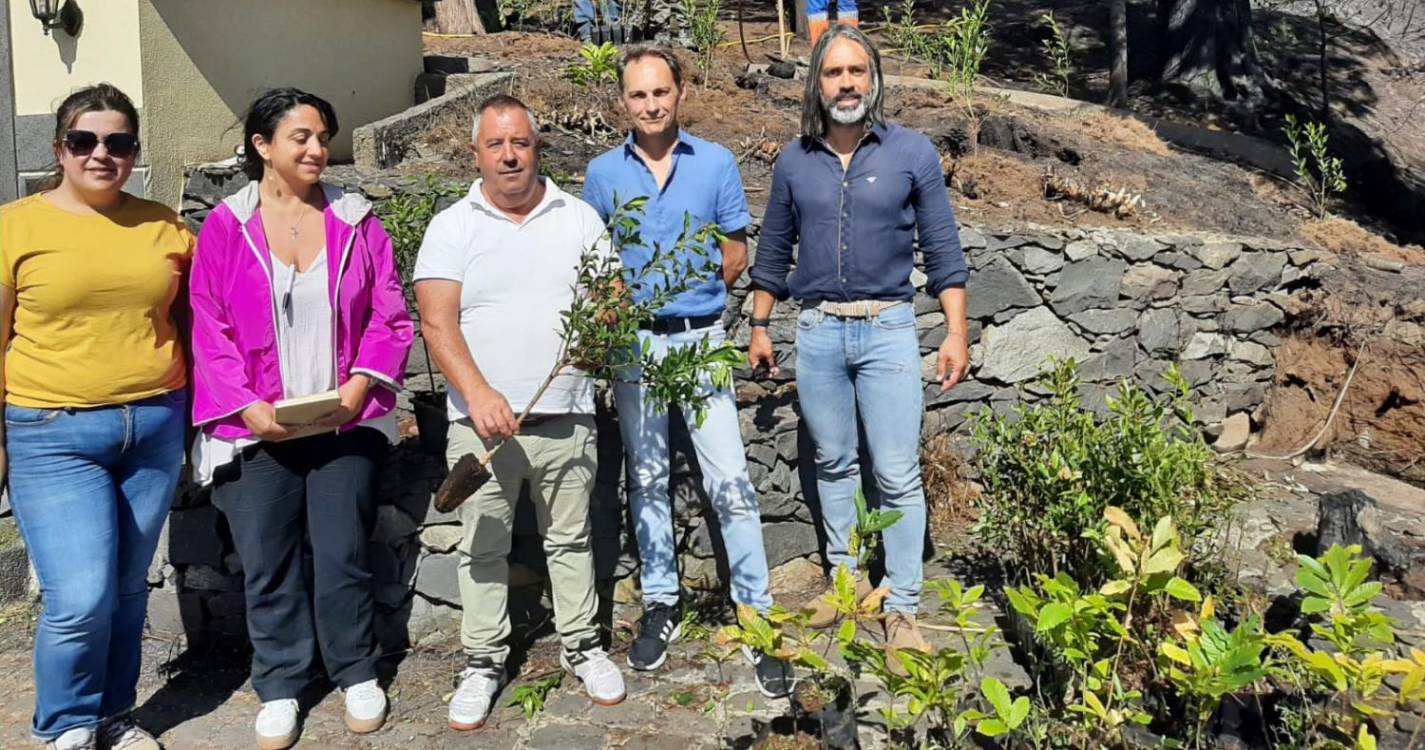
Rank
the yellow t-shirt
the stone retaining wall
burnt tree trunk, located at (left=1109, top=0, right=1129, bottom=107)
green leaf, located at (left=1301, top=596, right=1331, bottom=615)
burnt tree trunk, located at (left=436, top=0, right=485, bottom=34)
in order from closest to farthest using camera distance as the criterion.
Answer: green leaf, located at (left=1301, top=596, right=1331, bottom=615), the yellow t-shirt, the stone retaining wall, burnt tree trunk, located at (left=1109, top=0, right=1129, bottom=107), burnt tree trunk, located at (left=436, top=0, right=485, bottom=34)

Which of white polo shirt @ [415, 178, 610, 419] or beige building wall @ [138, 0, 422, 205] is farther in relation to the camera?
beige building wall @ [138, 0, 422, 205]

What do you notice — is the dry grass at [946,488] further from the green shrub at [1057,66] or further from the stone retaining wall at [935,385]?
the green shrub at [1057,66]

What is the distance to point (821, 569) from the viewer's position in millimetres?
4609

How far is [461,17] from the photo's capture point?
36.6 ft

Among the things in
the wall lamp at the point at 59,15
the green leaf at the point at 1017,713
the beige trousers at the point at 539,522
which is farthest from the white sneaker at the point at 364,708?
the wall lamp at the point at 59,15

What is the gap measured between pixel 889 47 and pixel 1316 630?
9.42 m

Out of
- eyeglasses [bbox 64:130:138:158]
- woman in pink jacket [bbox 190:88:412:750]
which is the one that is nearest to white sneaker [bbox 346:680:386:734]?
woman in pink jacket [bbox 190:88:412:750]

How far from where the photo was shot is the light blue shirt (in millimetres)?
3561

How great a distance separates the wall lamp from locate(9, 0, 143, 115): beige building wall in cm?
3

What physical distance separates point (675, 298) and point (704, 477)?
0.61 metres

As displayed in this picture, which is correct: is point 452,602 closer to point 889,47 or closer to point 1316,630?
point 1316,630

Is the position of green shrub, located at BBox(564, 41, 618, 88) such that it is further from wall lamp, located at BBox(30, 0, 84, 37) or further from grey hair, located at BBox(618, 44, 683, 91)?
grey hair, located at BBox(618, 44, 683, 91)

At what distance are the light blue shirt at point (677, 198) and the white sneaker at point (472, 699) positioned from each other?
1274 mm

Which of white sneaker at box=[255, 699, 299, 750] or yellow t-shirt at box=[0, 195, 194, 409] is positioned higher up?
yellow t-shirt at box=[0, 195, 194, 409]
